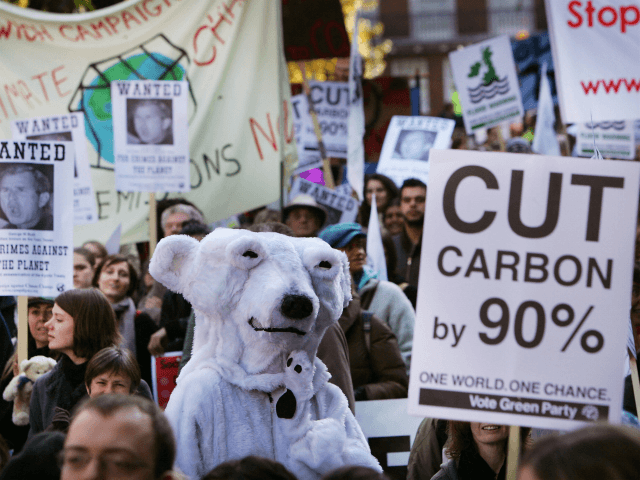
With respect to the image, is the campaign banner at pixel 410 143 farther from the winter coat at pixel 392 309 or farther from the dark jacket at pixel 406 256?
the winter coat at pixel 392 309

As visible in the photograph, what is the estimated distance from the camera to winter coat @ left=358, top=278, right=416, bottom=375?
4746mm

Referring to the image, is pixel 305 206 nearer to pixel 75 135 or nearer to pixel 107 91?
pixel 75 135

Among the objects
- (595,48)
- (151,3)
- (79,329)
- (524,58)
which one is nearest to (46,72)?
(151,3)

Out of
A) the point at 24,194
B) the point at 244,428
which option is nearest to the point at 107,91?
the point at 24,194

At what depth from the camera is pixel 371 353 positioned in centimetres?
425

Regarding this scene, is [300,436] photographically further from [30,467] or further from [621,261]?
[621,261]

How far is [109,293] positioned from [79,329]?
56.0 inches

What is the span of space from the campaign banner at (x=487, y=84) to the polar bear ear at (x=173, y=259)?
6505 mm

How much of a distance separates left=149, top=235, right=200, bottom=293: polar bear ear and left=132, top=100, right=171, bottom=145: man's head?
3305 millimetres

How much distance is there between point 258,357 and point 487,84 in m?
7.13

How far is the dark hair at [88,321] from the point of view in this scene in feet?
12.8

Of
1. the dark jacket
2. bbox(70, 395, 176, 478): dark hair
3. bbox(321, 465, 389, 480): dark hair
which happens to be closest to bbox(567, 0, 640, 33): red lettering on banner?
the dark jacket

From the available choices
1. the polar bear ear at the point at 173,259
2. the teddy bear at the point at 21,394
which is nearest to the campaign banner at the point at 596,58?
the polar bear ear at the point at 173,259

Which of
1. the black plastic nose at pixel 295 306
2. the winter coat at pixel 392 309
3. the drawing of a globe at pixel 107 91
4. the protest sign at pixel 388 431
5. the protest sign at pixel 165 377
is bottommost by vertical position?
the protest sign at pixel 388 431
